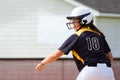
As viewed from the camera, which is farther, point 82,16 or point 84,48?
point 82,16

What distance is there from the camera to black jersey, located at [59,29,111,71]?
6.26 m

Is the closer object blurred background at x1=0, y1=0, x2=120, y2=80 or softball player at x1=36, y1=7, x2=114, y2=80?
softball player at x1=36, y1=7, x2=114, y2=80

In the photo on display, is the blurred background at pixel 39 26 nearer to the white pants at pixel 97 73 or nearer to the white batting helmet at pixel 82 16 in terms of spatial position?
the white batting helmet at pixel 82 16

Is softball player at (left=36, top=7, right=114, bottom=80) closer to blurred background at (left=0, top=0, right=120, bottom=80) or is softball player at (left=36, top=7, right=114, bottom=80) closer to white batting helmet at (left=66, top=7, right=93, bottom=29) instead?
white batting helmet at (left=66, top=7, right=93, bottom=29)

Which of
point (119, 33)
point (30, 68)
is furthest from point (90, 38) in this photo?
point (119, 33)

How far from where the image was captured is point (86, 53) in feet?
20.5

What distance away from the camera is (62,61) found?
1439 cm

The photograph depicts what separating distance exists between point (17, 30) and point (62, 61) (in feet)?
5.47

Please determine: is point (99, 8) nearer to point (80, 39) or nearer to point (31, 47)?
point (31, 47)

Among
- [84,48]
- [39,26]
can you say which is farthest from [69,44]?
[39,26]

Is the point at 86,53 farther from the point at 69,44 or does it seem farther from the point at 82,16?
the point at 82,16

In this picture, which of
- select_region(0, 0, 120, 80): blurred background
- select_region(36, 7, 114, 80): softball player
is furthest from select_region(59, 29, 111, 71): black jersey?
select_region(0, 0, 120, 80): blurred background

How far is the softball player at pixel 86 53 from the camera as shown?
6192 mm

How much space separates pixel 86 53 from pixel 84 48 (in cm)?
7
